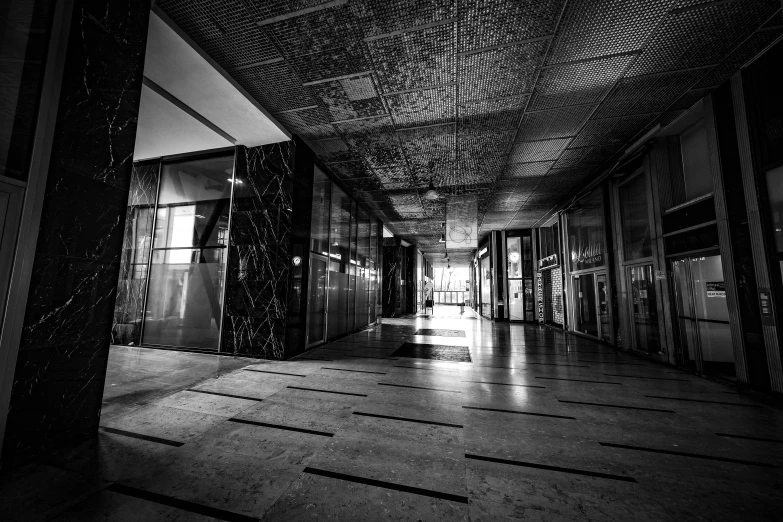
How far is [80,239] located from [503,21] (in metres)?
4.12

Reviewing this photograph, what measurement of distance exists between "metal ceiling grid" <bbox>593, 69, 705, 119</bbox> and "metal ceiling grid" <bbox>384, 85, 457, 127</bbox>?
2170 mm

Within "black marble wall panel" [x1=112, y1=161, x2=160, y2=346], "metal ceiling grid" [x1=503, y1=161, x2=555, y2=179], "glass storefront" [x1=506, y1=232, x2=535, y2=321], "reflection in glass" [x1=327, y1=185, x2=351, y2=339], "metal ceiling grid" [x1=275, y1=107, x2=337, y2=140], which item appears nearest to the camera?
"metal ceiling grid" [x1=275, y1=107, x2=337, y2=140]

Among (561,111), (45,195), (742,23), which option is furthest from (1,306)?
(742,23)

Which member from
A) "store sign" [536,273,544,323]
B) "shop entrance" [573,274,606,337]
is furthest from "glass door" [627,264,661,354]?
"store sign" [536,273,544,323]

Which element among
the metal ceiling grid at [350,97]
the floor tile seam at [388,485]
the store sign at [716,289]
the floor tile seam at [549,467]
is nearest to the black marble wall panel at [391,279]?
the metal ceiling grid at [350,97]

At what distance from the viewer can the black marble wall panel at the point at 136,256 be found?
5742 mm

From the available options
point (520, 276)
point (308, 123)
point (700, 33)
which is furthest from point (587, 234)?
point (308, 123)

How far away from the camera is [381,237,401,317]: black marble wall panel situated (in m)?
13.5

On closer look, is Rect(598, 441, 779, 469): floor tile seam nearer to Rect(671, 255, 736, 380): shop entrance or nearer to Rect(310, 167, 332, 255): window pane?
Rect(671, 255, 736, 380): shop entrance

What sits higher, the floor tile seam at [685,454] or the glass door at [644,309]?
the glass door at [644,309]

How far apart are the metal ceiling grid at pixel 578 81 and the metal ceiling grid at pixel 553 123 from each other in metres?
0.16

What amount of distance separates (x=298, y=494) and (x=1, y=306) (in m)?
2.06

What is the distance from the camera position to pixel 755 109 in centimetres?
347

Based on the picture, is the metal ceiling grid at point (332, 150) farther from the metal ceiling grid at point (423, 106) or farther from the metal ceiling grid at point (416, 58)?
the metal ceiling grid at point (416, 58)
